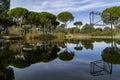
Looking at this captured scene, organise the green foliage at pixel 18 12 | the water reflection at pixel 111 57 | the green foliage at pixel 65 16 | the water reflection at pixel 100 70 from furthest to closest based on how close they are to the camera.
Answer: the green foliage at pixel 65 16
the green foliage at pixel 18 12
the water reflection at pixel 111 57
the water reflection at pixel 100 70

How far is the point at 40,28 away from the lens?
253 ft

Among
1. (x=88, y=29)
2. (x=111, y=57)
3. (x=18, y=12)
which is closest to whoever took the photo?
Answer: (x=111, y=57)

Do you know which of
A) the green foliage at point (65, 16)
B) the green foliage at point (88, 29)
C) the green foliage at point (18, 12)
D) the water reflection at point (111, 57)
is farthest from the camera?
the green foliage at point (65, 16)

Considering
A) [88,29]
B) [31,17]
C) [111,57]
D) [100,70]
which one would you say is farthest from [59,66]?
[88,29]

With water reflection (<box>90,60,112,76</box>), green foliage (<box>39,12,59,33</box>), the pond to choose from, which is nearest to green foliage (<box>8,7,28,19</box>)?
green foliage (<box>39,12,59,33</box>)

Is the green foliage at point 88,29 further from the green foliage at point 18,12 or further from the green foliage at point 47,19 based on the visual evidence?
the green foliage at point 18,12

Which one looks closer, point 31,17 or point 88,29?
point 31,17

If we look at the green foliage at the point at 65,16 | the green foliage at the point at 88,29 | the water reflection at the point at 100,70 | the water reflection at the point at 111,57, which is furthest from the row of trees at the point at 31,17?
the water reflection at the point at 100,70

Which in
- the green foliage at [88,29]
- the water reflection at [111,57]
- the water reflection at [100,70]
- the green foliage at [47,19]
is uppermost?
the green foliage at [47,19]

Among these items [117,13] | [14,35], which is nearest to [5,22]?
[14,35]

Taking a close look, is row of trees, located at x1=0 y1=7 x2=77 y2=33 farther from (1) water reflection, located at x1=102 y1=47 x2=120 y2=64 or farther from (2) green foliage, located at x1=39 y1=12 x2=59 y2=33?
(1) water reflection, located at x1=102 y1=47 x2=120 y2=64

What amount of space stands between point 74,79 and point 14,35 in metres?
47.5

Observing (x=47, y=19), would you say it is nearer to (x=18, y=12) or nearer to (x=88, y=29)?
(x=18, y=12)

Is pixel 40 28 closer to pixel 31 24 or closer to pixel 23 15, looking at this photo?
pixel 31 24
